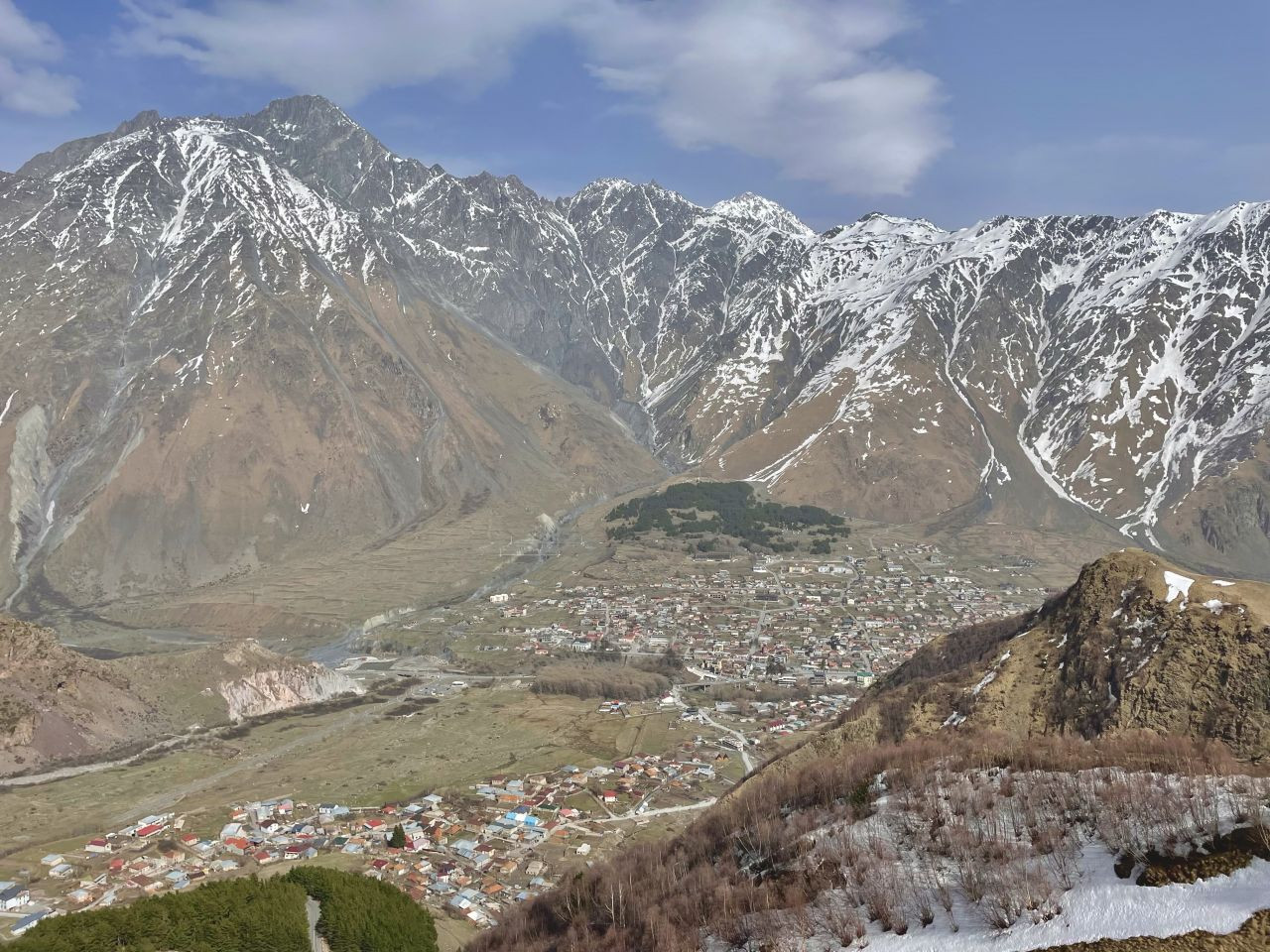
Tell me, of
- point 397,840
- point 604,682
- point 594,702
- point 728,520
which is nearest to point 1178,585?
point 397,840

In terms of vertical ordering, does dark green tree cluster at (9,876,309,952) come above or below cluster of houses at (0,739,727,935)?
above

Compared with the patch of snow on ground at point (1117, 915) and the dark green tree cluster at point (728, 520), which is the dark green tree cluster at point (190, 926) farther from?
the dark green tree cluster at point (728, 520)

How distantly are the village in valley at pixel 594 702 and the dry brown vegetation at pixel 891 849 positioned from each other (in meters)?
26.0

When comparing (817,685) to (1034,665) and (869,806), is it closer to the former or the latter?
(1034,665)

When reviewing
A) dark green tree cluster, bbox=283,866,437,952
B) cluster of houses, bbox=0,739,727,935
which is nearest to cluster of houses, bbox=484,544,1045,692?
cluster of houses, bbox=0,739,727,935

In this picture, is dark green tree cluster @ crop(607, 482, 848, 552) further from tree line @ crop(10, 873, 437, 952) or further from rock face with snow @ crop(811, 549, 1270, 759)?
tree line @ crop(10, 873, 437, 952)

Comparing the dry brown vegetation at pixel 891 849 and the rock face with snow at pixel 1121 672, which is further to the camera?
the rock face with snow at pixel 1121 672

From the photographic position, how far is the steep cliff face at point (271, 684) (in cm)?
8650

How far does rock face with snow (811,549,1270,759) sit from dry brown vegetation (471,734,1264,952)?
6467 millimetres

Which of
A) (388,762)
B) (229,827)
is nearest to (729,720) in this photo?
(388,762)

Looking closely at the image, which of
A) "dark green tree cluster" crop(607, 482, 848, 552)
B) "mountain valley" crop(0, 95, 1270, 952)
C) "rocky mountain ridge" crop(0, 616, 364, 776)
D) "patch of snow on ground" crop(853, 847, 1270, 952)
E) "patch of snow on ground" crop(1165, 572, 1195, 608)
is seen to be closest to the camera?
"patch of snow on ground" crop(853, 847, 1270, 952)

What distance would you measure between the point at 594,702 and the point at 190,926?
67027mm

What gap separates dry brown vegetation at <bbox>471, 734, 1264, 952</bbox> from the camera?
42.0ft

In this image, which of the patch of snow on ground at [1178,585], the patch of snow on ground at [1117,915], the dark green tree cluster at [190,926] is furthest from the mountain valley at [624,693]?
the dark green tree cluster at [190,926]
